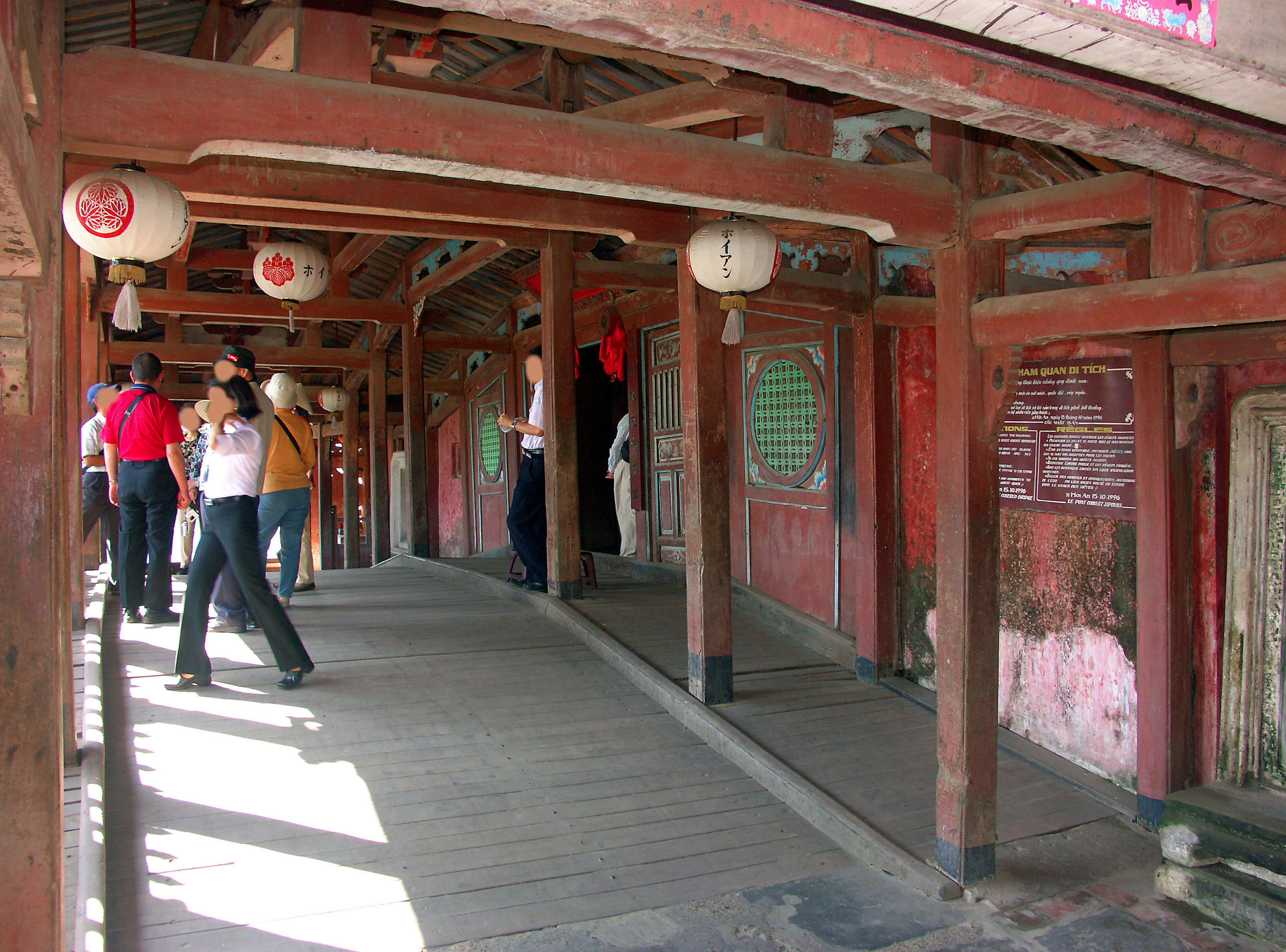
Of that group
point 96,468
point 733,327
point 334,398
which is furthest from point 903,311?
point 334,398

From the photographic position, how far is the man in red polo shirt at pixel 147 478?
5.63 m

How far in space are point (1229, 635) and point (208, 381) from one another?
5202 millimetres

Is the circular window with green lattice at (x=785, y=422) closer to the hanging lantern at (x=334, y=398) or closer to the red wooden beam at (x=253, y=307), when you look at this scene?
the red wooden beam at (x=253, y=307)

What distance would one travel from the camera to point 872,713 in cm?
528

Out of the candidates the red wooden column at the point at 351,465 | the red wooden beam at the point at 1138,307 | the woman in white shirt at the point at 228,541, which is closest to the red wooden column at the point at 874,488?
the red wooden beam at the point at 1138,307

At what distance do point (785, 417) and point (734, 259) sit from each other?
2682 millimetres

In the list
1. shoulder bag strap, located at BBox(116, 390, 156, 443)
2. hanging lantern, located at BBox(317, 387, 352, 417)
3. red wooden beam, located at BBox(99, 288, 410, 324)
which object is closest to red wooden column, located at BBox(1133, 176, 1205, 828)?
shoulder bag strap, located at BBox(116, 390, 156, 443)

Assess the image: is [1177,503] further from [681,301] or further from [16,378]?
[16,378]

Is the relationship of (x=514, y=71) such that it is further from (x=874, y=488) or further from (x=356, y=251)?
(x=356, y=251)

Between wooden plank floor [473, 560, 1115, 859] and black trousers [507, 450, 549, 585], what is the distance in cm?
63

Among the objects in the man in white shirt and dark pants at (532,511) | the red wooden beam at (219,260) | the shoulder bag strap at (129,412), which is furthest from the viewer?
the red wooden beam at (219,260)

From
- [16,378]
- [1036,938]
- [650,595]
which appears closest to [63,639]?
[16,378]

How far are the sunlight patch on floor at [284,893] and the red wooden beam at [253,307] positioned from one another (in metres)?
6.25

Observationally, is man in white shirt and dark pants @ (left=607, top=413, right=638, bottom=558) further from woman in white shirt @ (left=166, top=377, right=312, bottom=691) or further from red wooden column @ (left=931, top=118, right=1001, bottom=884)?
red wooden column @ (left=931, top=118, right=1001, bottom=884)
